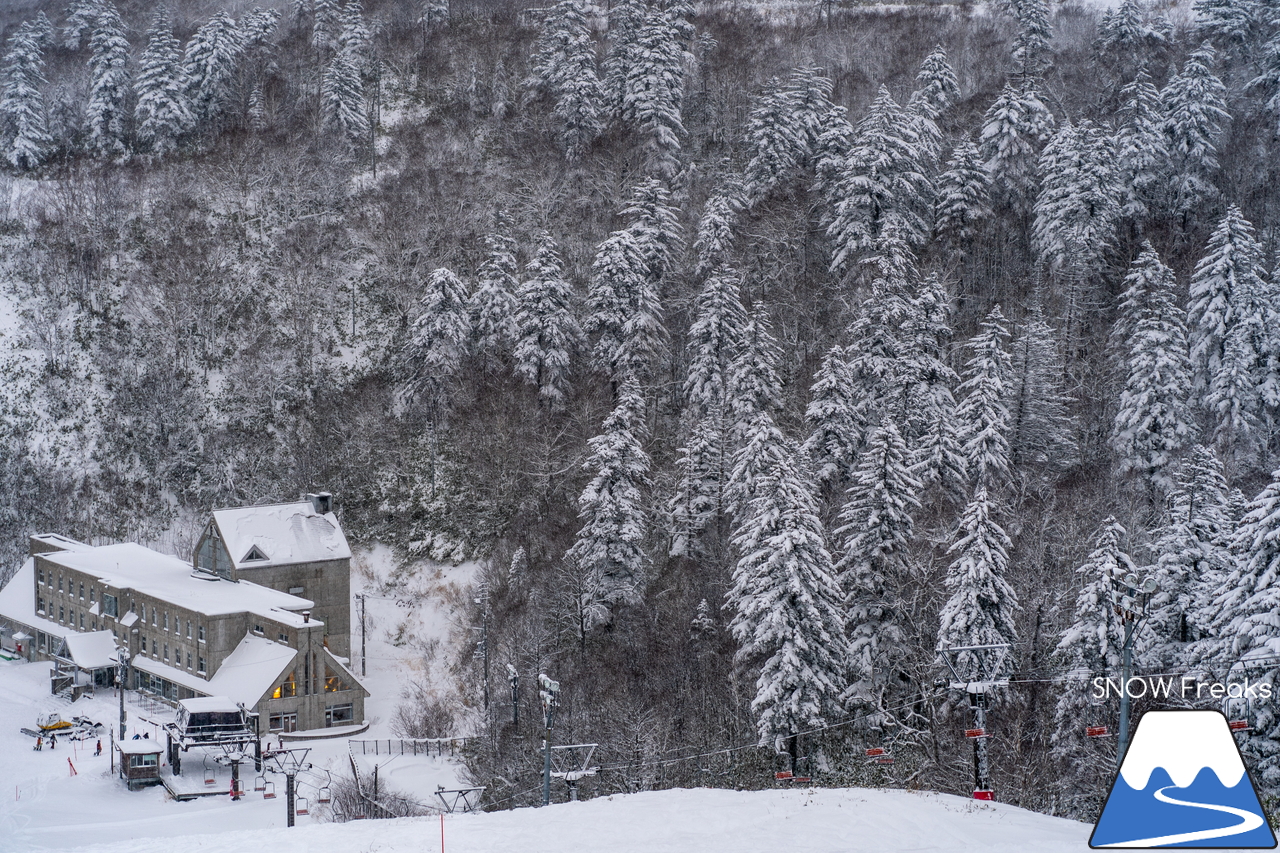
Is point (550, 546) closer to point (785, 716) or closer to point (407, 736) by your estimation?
point (407, 736)

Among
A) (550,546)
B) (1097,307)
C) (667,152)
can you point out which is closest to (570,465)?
(550,546)

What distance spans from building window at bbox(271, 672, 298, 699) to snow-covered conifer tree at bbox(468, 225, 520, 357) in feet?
75.1

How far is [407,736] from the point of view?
4938 centimetres

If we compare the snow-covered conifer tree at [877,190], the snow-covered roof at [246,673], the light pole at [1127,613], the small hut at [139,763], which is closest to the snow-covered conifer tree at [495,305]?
the snow-covered conifer tree at [877,190]

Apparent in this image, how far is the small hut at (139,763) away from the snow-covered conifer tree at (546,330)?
1083 inches

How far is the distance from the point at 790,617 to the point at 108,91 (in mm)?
74703

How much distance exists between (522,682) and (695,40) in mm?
57187

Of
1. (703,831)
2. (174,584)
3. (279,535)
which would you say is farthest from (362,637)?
(703,831)

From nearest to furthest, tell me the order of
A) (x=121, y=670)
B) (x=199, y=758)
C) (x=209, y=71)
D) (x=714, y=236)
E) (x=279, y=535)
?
1. (x=199, y=758)
2. (x=121, y=670)
3. (x=279, y=535)
4. (x=714, y=236)
5. (x=209, y=71)

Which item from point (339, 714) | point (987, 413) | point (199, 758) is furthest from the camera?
point (339, 714)

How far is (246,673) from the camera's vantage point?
51906mm

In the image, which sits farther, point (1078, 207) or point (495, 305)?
point (495, 305)

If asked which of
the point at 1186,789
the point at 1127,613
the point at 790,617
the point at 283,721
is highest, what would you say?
the point at 790,617

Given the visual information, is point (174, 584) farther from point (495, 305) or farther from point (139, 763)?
point (495, 305)
